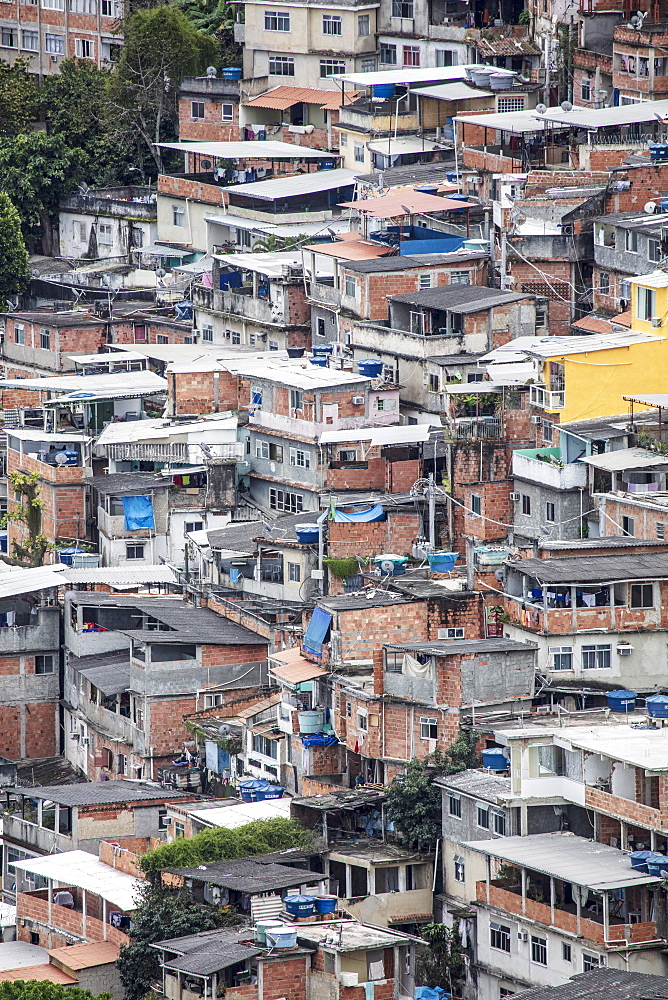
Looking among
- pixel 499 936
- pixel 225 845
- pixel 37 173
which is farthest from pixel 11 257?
pixel 499 936

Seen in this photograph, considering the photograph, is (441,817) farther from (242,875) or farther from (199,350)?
(199,350)

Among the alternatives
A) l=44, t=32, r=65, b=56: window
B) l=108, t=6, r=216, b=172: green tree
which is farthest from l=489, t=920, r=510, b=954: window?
l=44, t=32, r=65, b=56: window

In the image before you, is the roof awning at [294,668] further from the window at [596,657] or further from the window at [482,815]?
the window at [482,815]

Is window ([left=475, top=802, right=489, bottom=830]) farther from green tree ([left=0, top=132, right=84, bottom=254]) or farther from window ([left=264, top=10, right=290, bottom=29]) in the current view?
window ([left=264, top=10, right=290, bottom=29])

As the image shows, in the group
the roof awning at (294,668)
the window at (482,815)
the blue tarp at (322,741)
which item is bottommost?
the blue tarp at (322,741)

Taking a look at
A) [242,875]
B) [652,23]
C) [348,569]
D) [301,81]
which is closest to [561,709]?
[242,875]

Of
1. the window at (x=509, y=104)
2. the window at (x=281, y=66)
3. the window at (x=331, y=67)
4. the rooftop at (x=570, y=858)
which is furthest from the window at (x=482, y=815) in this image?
the window at (x=281, y=66)
